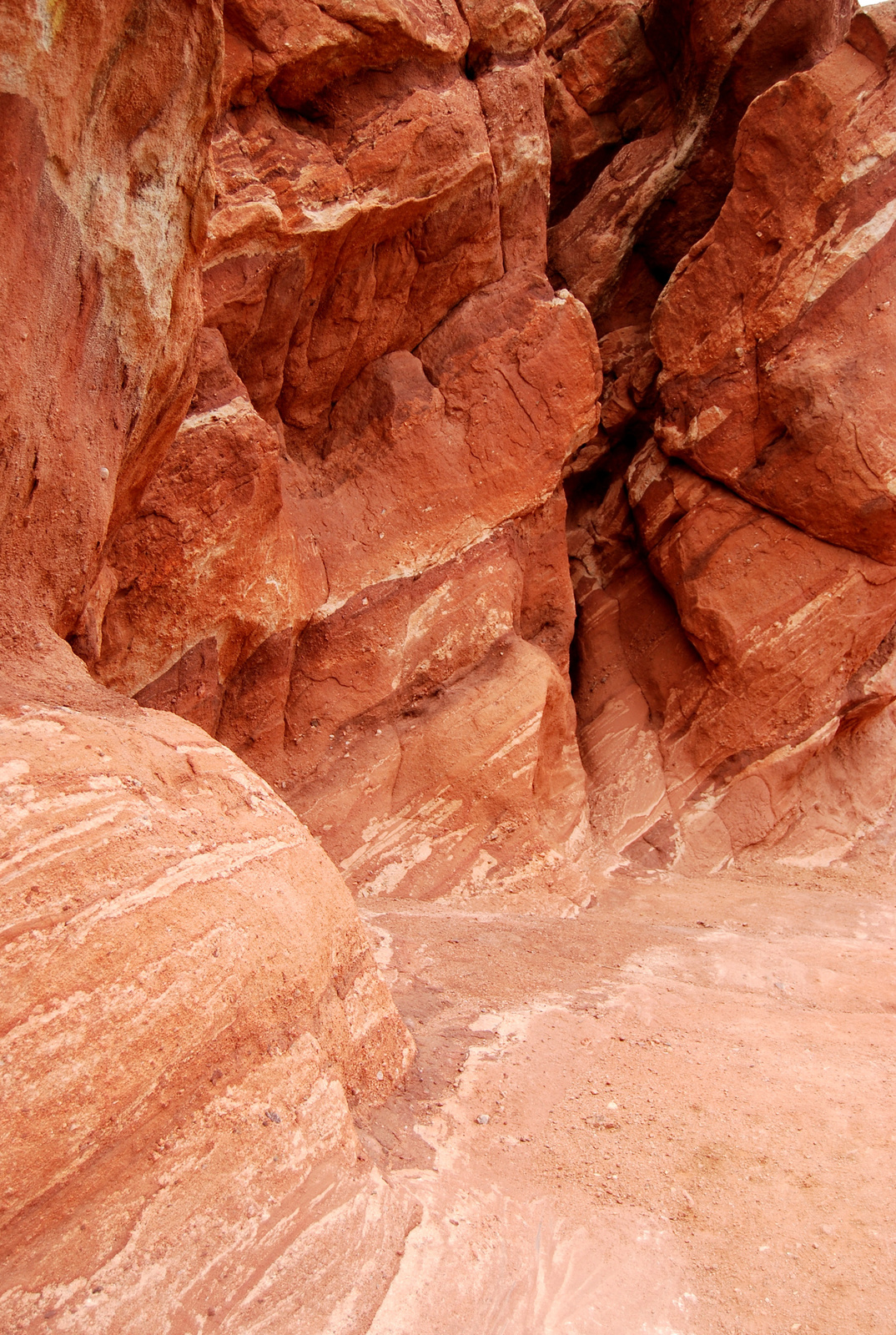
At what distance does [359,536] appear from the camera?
18.5 feet

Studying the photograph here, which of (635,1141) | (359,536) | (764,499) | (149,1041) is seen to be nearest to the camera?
(149,1041)

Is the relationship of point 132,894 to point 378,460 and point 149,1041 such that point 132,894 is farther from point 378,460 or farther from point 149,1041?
point 378,460

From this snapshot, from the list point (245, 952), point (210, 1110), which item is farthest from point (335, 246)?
point (210, 1110)

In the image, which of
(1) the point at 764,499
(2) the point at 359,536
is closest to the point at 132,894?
(2) the point at 359,536

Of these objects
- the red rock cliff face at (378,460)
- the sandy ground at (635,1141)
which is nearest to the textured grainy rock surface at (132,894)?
the sandy ground at (635,1141)

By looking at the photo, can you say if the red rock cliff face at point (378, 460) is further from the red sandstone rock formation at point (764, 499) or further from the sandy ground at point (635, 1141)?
the sandy ground at point (635, 1141)

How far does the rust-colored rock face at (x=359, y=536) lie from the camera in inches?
83.5

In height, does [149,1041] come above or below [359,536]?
below

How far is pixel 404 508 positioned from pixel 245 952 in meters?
3.83

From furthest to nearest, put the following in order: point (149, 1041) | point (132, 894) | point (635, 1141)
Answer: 1. point (635, 1141)
2. point (132, 894)
3. point (149, 1041)

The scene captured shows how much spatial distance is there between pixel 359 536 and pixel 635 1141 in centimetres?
388

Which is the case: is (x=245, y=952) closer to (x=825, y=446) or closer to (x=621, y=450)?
(x=825, y=446)

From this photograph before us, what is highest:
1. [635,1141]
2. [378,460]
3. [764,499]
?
[378,460]

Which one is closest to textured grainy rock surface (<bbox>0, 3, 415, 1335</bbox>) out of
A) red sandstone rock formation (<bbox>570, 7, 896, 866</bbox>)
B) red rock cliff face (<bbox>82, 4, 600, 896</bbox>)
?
red rock cliff face (<bbox>82, 4, 600, 896</bbox>)
